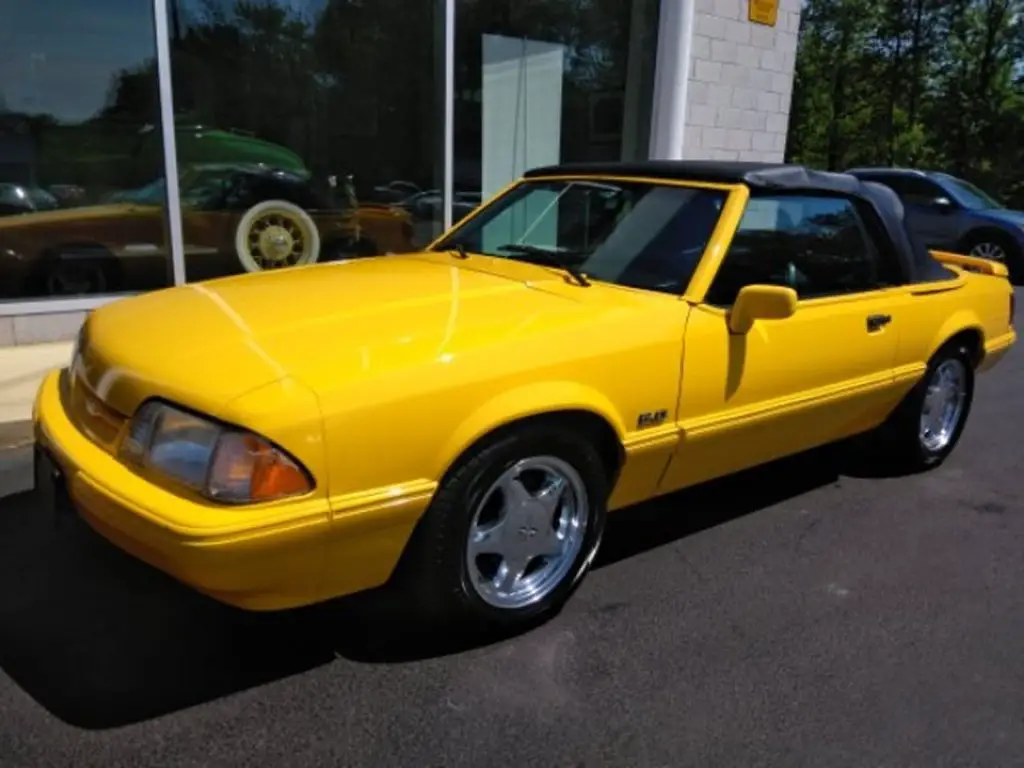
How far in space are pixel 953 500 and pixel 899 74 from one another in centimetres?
2923

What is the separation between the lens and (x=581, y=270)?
3275 mm

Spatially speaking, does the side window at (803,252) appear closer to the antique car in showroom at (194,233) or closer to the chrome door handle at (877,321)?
the chrome door handle at (877,321)

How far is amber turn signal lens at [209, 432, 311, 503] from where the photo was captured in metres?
2.18

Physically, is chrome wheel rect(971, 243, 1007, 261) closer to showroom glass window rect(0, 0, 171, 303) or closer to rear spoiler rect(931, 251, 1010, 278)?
rear spoiler rect(931, 251, 1010, 278)

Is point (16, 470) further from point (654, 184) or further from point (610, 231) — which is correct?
point (654, 184)

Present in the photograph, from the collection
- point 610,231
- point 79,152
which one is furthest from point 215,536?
point 79,152

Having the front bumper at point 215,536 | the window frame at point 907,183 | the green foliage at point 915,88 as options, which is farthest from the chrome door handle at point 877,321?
the green foliage at point 915,88

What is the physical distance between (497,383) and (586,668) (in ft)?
2.89

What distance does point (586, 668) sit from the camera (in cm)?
260

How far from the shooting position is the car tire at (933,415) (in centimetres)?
419

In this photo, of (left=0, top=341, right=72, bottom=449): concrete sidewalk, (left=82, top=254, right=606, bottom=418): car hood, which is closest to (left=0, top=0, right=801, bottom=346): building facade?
(left=0, top=341, right=72, bottom=449): concrete sidewalk

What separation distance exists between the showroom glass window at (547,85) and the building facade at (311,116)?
2cm

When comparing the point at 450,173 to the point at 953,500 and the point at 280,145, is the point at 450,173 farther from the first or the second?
the point at 953,500

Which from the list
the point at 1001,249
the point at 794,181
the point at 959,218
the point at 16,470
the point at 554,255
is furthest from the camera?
the point at 959,218
